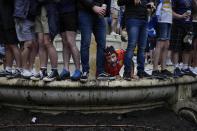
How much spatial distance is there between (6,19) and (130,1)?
1846 mm

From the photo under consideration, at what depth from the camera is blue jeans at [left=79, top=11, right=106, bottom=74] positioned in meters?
5.96

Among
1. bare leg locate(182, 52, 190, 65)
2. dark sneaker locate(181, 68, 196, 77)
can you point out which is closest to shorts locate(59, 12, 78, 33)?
dark sneaker locate(181, 68, 196, 77)

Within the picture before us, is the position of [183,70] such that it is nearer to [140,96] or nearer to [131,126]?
[140,96]

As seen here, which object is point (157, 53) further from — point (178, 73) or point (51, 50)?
point (51, 50)

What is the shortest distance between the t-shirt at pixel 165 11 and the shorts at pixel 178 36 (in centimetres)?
55

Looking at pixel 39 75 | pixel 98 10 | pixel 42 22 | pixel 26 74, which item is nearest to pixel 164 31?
pixel 98 10

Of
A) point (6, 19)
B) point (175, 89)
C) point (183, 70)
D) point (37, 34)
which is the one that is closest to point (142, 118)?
point (175, 89)

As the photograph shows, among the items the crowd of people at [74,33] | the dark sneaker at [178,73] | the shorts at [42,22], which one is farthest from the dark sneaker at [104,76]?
the dark sneaker at [178,73]

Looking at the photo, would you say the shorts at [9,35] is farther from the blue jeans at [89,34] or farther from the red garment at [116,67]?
the red garment at [116,67]

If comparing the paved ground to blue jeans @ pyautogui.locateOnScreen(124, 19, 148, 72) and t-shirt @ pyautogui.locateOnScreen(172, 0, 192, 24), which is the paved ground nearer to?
blue jeans @ pyautogui.locateOnScreen(124, 19, 148, 72)

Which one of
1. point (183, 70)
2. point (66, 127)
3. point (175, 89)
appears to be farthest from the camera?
point (183, 70)

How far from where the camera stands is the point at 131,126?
5.56 m

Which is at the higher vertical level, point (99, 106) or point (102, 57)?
point (102, 57)

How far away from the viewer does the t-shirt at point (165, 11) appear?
6.57m
